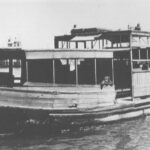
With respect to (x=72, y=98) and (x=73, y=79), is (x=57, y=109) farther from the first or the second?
(x=73, y=79)

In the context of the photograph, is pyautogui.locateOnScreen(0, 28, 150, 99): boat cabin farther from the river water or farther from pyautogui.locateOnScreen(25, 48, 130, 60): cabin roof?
the river water

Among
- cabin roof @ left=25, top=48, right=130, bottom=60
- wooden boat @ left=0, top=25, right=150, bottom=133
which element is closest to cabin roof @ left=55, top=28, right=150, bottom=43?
wooden boat @ left=0, top=25, right=150, bottom=133

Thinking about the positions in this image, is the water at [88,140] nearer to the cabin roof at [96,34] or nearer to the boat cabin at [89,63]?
the boat cabin at [89,63]

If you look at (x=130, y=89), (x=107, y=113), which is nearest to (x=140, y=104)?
(x=130, y=89)

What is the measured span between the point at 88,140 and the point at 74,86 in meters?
2.54

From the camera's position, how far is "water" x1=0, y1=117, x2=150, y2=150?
13.4m

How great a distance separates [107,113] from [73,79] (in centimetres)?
245

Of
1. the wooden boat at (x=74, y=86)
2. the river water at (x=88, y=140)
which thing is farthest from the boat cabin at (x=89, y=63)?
the river water at (x=88, y=140)

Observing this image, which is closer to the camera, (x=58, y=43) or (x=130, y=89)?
(x=130, y=89)

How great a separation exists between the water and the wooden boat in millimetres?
457

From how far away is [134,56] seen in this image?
20328 millimetres

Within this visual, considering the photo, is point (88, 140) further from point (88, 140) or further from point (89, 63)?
point (89, 63)

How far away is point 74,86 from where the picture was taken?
15.7 metres

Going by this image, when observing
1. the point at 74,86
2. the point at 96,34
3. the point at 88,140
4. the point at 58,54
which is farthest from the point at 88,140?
the point at 96,34
